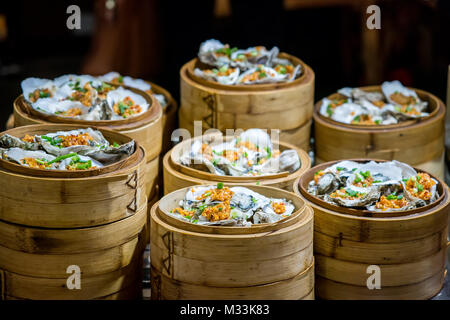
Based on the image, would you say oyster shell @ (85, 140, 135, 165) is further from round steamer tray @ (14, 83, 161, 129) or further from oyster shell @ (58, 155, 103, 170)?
round steamer tray @ (14, 83, 161, 129)

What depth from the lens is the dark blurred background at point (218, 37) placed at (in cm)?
754

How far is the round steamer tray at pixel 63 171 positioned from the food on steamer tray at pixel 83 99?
33cm

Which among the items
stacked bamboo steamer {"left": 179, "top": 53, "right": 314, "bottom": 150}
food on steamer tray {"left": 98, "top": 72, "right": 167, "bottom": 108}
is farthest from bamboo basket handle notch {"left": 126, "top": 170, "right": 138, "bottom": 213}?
food on steamer tray {"left": 98, "top": 72, "right": 167, "bottom": 108}

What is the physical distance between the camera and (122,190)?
3.95 metres

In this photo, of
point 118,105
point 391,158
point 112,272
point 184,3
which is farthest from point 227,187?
point 184,3

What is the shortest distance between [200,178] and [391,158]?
1.45 m

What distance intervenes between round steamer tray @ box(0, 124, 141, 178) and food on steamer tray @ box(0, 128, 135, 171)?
0.15 feet

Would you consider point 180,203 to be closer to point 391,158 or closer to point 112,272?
point 112,272

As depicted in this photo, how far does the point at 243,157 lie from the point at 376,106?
1.34 meters

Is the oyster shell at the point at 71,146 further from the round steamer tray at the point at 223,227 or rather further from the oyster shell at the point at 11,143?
the round steamer tray at the point at 223,227

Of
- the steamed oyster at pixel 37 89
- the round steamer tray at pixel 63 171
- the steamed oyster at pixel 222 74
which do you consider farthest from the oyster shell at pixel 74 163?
the steamed oyster at pixel 222 74

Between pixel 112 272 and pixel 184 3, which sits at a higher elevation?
pixel 184 3

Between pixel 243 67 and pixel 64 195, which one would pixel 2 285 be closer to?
pixel 64 195

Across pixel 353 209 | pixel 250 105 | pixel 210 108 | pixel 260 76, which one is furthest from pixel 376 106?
pixel 353 209
